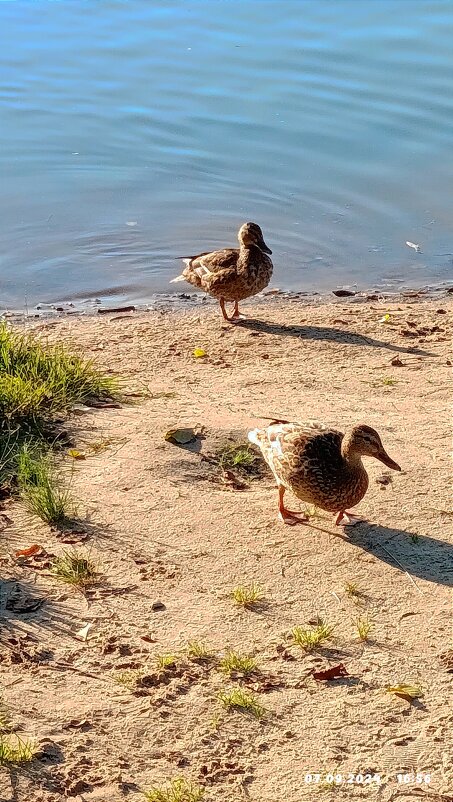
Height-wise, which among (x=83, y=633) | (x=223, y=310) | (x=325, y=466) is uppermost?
(x=325, y=466)

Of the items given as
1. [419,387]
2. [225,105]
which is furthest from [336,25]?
[419,387]

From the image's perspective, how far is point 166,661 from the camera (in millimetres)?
4383

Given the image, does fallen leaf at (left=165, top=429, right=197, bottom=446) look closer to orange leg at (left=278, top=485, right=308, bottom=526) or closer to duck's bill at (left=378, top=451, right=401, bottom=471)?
orange leg at (left=278, top=485, right=308, bottom=526)

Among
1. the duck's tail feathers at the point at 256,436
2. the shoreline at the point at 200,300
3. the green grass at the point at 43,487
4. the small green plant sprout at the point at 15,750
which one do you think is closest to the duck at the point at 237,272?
the shoreline at the point at 200,300

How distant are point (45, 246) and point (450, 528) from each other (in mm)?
6546

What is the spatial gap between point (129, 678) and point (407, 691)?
44.0 inches

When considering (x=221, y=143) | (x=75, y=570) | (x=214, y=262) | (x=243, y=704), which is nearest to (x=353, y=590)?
(x=243, y=704)

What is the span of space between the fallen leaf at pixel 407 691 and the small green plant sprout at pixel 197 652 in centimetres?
76

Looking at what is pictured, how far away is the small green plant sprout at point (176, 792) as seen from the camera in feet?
12.2

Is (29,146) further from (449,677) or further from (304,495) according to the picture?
(449,677)

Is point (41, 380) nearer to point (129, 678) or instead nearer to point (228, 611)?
point (228, 611)

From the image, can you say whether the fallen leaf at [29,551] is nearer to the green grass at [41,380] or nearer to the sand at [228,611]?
the sand at [228,611]

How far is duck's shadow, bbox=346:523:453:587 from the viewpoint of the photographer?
16.7 feet

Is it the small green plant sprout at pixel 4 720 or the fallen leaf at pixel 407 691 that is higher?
the fallen leaf at pixel 407 691
